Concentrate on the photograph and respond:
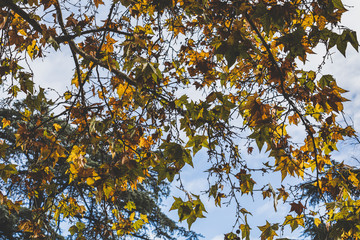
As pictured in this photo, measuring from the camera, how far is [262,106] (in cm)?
178

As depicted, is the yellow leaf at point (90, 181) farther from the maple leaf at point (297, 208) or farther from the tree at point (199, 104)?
the maple leaf at point (297, 208)

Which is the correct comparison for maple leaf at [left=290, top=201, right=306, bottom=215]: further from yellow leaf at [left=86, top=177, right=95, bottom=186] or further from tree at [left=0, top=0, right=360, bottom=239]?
yellow leaf at [left=86, top=177, right=95, bottom=186]

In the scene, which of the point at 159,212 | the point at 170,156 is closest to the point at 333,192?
the point at 170,156

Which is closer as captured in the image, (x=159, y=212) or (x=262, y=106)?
(x=262, y=106)

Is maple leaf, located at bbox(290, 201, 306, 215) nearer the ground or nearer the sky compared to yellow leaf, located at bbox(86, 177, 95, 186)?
nearer the ground

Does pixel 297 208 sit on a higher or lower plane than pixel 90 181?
lower

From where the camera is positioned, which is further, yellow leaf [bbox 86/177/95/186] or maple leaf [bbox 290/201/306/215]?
maple leaf [bbox 290/201/306/215]

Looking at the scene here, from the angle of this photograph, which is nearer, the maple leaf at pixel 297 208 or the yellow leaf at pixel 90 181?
the yellow leaf at pixel 90 181

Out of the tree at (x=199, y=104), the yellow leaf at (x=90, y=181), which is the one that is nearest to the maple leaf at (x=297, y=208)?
the tree at (x=199, y=104)

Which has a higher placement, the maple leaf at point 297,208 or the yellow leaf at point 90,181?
the yellow leaf at point 90,181

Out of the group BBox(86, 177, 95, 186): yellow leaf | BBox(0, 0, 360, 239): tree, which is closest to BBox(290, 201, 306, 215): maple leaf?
BBox(0, 0, 360, 239): tree

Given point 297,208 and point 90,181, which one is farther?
point 297,208

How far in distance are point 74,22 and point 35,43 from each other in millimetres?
520

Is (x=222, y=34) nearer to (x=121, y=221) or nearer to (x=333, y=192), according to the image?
(x=333, y=192)
